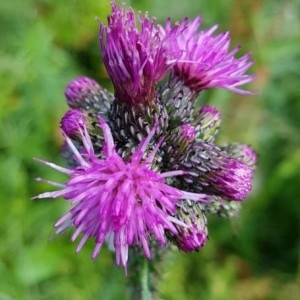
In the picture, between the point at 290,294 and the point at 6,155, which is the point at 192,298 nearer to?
the point at 290,294

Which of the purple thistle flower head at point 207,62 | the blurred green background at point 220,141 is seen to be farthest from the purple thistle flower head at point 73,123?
the blurred green background at point 220,141

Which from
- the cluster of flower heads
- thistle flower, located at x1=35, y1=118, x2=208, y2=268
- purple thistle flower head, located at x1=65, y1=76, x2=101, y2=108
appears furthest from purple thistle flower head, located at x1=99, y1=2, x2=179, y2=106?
purple thistle flower head, located at x1=65, y1=76, x2=101, y2=108

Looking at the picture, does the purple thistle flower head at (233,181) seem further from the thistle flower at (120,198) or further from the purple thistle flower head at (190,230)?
the thistle flower at (120,198)

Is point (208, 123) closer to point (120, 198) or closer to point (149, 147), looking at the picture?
point (149, 147)

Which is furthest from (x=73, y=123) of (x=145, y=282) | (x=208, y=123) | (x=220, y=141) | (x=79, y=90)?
(x=220, y=141)

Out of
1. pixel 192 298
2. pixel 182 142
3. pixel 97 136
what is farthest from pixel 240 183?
pixel 192 298
